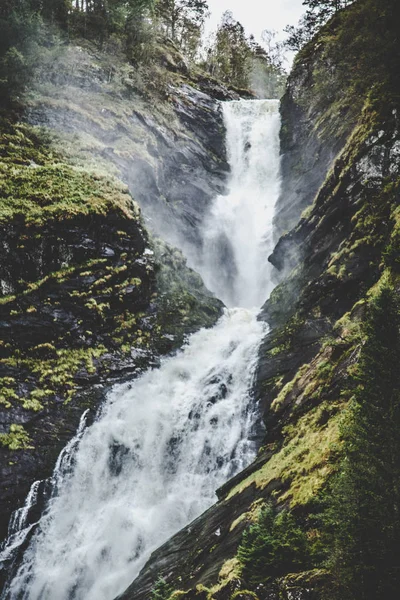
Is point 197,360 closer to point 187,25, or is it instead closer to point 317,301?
point 317,301

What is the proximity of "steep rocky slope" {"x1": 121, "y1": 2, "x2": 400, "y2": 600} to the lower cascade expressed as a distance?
1.59 metres

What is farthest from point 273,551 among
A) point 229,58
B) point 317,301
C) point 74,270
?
point 229,58

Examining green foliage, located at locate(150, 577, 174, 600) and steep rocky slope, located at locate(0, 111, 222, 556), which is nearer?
green foliage, located at locate(150, 577, 174, 600)

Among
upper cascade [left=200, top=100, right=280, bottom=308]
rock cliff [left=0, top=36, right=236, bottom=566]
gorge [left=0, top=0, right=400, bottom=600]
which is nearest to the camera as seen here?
gorge [left=0, top=0, right=400, bottom=600]

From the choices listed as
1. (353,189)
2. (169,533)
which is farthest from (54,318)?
(353,189)

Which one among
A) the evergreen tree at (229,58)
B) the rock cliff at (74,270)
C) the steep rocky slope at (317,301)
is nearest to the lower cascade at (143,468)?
the rock cliff at (74,270)

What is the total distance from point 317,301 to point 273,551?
37.3 ft

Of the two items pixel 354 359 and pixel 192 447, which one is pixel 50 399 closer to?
pixel 192 447

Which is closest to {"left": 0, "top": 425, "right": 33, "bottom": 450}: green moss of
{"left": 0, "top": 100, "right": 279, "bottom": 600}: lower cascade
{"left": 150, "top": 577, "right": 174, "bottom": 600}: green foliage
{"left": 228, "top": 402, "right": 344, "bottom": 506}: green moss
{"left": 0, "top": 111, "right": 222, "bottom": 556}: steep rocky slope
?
{"left": 0, "top": 111, "right": 222, "bottom": 556}: steep rocky slope

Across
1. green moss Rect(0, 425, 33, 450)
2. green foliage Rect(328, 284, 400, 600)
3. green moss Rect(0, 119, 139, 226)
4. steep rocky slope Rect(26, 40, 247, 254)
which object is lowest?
green foliage Rect(328, 284, 400, 600)

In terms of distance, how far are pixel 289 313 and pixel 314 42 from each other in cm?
2576

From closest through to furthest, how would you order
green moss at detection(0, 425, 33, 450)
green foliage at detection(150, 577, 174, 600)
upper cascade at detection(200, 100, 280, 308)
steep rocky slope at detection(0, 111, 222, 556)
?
green foliage at detection(150, 577, 174, 600), green moss at detection(0, 425, 33, 450), steep rocky slope at detection(0, 111, 222, 556), upper cascade at detection(200, 100, 280, 308)

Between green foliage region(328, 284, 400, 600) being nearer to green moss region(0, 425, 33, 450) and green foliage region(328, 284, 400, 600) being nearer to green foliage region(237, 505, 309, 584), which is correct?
green foliage region(237, 505, 309, 584)

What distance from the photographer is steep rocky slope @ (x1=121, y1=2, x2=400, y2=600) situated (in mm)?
7168
